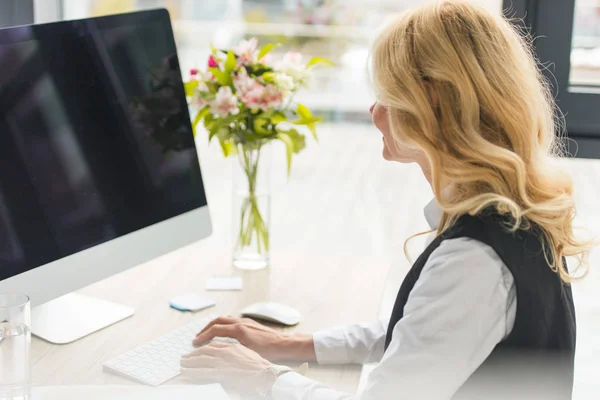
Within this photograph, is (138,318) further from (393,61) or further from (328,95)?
(328,95)

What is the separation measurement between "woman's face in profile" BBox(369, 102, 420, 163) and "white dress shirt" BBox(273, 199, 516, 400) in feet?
0.61

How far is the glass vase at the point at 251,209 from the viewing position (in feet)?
5.77

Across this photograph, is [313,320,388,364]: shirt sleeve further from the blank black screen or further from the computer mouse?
the blank black screen

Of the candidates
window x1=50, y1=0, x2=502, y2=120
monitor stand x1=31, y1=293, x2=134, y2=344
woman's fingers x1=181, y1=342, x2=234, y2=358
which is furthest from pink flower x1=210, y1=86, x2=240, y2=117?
window x1=50, y1=0, x2=502, y2=120

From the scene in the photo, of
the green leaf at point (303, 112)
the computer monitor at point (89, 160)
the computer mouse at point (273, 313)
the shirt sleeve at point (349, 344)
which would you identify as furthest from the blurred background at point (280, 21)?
the shirt sleeve at point (349, 344)

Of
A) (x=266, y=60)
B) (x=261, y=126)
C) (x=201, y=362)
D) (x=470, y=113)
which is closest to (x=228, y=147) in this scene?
(x=261, y=126)

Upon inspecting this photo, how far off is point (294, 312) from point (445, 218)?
0.44 m

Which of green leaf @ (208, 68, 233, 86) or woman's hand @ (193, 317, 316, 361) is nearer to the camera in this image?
woman's hand @ (193, 317, 316, 361)

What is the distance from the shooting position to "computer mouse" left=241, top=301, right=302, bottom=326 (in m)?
1.46

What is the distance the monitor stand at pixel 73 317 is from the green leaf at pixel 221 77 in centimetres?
50

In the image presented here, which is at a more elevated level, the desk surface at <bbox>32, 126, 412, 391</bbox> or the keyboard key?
the keyboard key

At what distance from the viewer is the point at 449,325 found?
104 cm

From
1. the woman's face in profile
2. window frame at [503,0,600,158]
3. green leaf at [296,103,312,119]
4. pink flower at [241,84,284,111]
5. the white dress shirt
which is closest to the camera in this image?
the white dress shirt

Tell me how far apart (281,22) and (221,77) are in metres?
1.45
